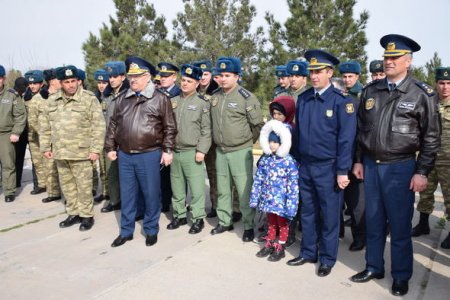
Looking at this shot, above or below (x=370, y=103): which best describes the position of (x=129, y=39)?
above

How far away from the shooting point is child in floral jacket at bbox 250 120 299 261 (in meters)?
3.85

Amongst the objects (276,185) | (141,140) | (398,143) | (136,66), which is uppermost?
(136,66)

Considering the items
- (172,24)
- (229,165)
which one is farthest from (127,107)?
(172,24)

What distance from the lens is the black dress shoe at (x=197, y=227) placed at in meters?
4.83

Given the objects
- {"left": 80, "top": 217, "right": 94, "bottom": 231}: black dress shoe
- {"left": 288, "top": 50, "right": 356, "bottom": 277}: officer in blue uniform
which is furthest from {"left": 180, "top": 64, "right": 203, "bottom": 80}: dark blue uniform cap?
{"left": 80, "top": 217, "right": 94, "bottom": 231}: black dress shoe

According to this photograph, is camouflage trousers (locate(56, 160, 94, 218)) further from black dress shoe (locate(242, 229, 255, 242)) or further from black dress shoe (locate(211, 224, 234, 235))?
black dress shoe (locate(242, 229, 255, 242))

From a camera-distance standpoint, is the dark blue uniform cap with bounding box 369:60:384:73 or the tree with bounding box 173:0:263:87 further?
the tree with bounding box 173:0:263:87

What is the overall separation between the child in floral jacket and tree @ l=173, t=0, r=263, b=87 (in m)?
10.7

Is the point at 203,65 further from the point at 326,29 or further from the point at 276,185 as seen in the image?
the point at 326,29

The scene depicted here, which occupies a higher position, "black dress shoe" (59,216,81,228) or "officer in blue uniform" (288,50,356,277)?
"officer in blue uniform" (288,50,356,277)

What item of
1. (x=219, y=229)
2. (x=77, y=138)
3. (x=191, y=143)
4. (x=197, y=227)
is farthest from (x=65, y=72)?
(x=219, y=229)

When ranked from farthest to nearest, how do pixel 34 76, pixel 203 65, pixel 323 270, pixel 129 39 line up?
pixel 129 39, pixel 34 76, pixel 203 65, pixel 323 270

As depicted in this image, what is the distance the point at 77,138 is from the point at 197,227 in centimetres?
180

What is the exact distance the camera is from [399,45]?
10.6ft
